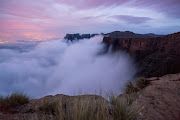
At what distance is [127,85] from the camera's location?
893 centimetres

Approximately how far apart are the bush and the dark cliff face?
26.3m

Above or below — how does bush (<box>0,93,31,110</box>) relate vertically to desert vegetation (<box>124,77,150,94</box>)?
above

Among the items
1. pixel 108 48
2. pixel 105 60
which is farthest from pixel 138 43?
pixel 105 60

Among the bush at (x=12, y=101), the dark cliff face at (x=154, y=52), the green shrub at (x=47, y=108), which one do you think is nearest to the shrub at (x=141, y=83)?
the green shrub at (x=47, y=108)

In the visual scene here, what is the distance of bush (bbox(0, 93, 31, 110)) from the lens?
4895 millimetres

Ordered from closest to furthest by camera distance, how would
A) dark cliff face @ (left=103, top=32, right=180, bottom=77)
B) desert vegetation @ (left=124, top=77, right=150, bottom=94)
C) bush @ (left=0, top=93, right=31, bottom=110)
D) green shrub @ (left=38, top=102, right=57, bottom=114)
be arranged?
green shrub @ (left=38, top=102, right=57, bottom=114)
bush @ (left=0, top=93, right=31, bottom=110)
desert vegetation @ (left=124, top=77, right=150, bottom=94)
dark cliff face @ (left=103, top=32, right=180, bottom=77)

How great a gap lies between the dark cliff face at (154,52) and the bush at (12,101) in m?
26.3

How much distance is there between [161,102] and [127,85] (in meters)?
5.00

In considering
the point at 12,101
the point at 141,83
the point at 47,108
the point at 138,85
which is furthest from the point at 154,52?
the point at 12,101

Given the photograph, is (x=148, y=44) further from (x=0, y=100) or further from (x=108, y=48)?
(x=0, y=100)

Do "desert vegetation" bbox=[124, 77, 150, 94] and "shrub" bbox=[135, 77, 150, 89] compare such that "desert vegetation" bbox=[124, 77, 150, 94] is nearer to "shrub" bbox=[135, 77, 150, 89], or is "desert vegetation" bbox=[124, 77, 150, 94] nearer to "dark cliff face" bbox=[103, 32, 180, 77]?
"shrub" bbox=[135, 77, 150, 89]

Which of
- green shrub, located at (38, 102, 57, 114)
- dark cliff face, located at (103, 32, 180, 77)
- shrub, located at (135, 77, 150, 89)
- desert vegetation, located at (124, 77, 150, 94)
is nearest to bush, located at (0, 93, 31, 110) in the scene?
green shrub, located at (38, 102, 57, 114)

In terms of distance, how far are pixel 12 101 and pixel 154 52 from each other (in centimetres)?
4728

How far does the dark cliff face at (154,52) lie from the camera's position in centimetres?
2661
